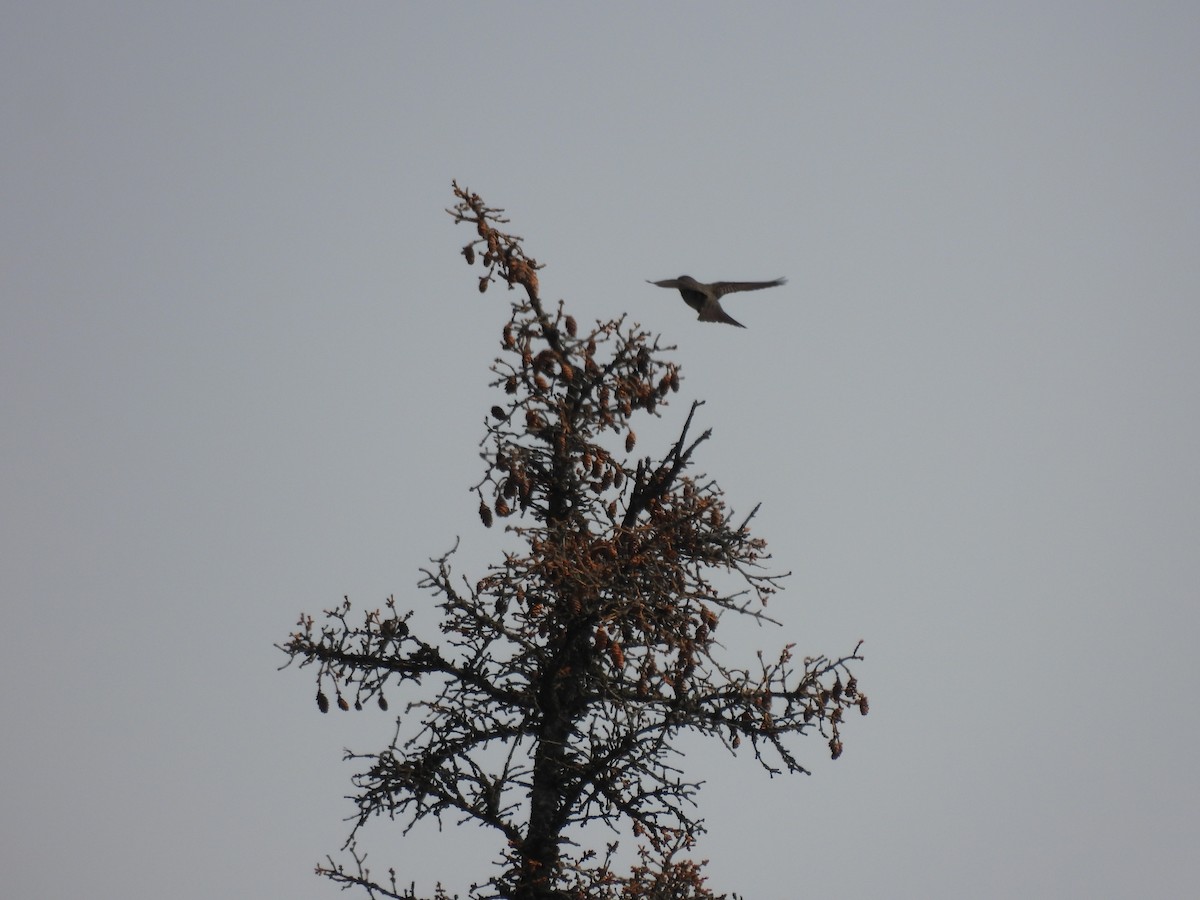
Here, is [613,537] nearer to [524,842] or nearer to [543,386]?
[543,386]

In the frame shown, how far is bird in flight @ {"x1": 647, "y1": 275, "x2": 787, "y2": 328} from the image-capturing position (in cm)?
1284

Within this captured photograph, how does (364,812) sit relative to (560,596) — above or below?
below

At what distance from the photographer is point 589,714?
12188mm

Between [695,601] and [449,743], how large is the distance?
7.68 ft

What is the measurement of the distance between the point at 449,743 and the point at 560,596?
1.68 metres

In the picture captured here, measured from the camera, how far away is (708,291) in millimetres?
12852

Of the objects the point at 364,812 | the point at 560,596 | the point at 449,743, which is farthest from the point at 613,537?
the point at 364,812

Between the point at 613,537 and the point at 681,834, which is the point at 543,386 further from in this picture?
the point at 681,834

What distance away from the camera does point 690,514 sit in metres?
11.9

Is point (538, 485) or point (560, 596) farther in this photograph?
point (538, 485)

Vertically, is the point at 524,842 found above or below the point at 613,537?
below

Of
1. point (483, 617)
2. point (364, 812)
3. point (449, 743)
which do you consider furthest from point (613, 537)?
point (364, 812)

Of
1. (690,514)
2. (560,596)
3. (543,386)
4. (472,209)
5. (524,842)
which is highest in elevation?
(472,209)

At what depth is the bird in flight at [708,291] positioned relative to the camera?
12.8 metres
